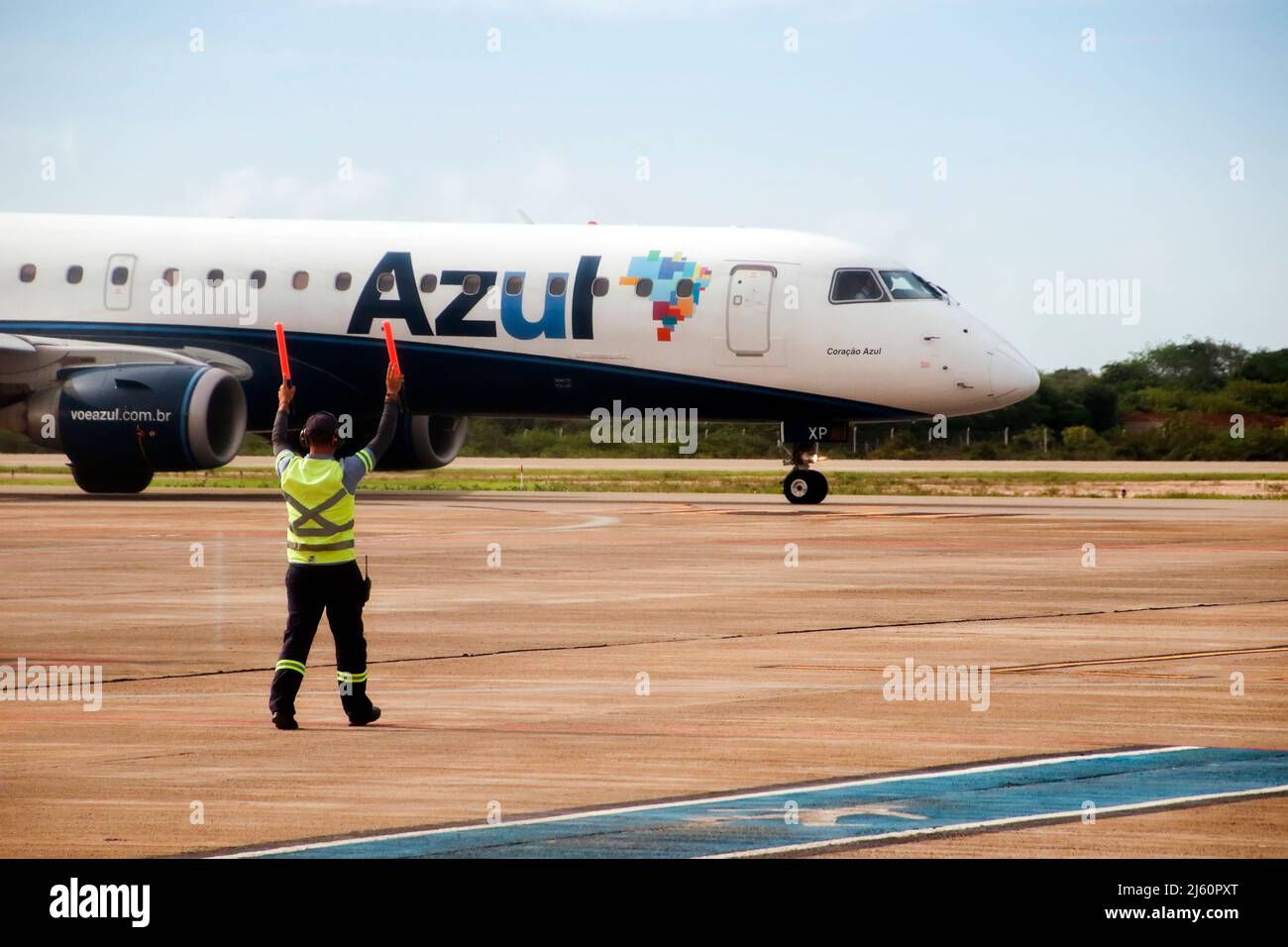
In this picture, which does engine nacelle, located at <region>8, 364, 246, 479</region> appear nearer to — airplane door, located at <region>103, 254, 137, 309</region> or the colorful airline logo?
airplane door, located at <region>103, 254, 137, 309</region>

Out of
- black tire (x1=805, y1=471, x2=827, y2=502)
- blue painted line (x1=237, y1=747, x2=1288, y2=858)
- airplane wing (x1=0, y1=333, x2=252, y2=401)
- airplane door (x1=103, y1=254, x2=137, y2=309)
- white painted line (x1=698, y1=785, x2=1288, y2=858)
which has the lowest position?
white painted line (x1=698, y1=785, x2=1288, y2=858)

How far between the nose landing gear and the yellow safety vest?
21.4m

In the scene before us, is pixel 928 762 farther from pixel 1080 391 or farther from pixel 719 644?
pixel 1080 391

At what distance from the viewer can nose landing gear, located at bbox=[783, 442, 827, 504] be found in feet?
106

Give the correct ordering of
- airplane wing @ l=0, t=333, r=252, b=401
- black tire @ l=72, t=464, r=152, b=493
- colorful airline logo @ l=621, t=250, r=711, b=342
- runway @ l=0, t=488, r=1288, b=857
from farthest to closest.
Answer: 1. airplane wing @ l=0, t=333, r=252, b=401
2. black tire @ l=72, t=464, r=152, b=493
3. colorful airline logo @ l=621, t=250, r=711, b=342
4. runway @ l=0, t=488, r=1288, b=857

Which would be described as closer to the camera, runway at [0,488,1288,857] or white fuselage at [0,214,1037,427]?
runway at [0,488,1288,857]

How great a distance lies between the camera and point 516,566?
2058 centimetres

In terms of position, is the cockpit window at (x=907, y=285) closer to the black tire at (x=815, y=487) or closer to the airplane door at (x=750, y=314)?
the airplane door at (x=750, y=314)

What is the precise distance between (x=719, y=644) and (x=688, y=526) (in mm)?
13002

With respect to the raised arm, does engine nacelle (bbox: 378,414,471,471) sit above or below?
above
